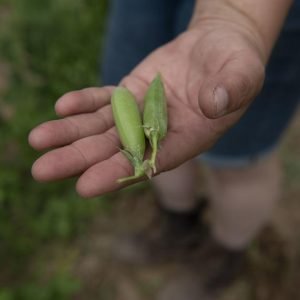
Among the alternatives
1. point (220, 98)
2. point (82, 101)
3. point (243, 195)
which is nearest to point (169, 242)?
point (243, 195)

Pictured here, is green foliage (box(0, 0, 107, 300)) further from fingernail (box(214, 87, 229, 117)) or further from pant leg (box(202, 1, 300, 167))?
fingernail (box(214, 87, 229, 117))

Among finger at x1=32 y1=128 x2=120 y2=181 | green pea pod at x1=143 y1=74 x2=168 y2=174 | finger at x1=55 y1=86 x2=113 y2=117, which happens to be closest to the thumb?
green pea pod at x1=143 y1=74 x2=168 y2=174

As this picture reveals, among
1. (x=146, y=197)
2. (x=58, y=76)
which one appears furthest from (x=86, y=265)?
(x=58, y=76)

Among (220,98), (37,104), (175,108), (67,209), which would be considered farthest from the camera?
(37,104)

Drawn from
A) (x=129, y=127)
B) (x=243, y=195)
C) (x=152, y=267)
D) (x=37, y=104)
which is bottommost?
(x=152, y=267)

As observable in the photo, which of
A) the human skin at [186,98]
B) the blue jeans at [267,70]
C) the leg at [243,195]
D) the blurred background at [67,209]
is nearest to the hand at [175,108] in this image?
the human skin at [186,98]

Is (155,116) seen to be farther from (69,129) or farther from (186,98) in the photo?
(69,129)
